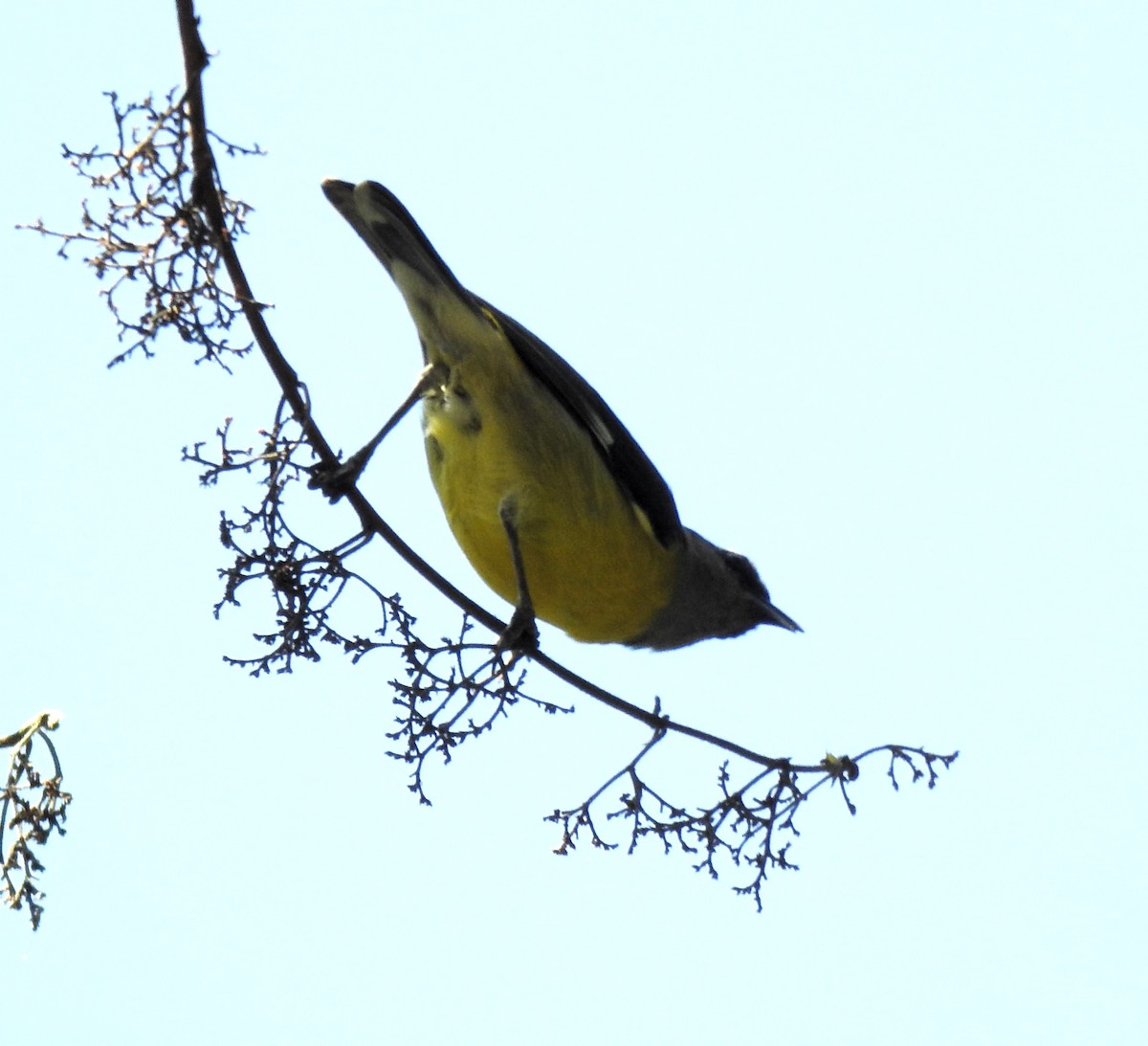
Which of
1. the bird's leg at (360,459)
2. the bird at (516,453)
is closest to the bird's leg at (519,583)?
the bird at (516,453)

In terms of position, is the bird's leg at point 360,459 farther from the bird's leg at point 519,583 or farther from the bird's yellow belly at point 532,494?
the bird's leg at point 519,583

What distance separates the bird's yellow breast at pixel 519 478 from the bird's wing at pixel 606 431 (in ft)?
0.18

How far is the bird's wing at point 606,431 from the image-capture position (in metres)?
6.30

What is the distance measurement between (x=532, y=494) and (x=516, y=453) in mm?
Result: 186

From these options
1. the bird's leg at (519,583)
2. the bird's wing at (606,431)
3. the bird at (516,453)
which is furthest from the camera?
the bird's wing at (606,431)

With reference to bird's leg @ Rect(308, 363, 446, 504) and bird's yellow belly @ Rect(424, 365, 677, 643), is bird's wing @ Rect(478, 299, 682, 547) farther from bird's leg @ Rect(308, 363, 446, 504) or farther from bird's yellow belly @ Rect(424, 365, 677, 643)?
bird's leg @ Rect(308, 363, 446, 504)

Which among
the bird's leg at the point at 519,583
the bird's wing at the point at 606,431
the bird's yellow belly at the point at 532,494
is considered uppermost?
the bird's wing at the point at 606,431

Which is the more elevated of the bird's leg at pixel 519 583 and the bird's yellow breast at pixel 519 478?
the bird's yellow breast at pixel 519 478

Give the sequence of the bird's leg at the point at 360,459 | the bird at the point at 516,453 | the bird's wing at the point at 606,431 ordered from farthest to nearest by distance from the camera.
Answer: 1. the bird's wing at the point at 606,431
2. the bird at the point at 516,453
3. the bird's leg at the point at 360,459

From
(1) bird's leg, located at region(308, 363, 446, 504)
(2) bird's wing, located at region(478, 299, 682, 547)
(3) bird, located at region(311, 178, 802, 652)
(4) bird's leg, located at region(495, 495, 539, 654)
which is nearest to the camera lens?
(1) bird's leg, located at region(308, 363, 446, 504)

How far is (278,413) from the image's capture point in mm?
4320

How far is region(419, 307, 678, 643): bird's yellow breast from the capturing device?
6.05 metres

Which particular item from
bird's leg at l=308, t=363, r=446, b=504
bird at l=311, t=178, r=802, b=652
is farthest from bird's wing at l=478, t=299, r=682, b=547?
bird's leg at l=308, t=363, r=446, b=504

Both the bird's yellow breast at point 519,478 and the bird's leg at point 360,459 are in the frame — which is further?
the bird's yellow breast at point 519,478
